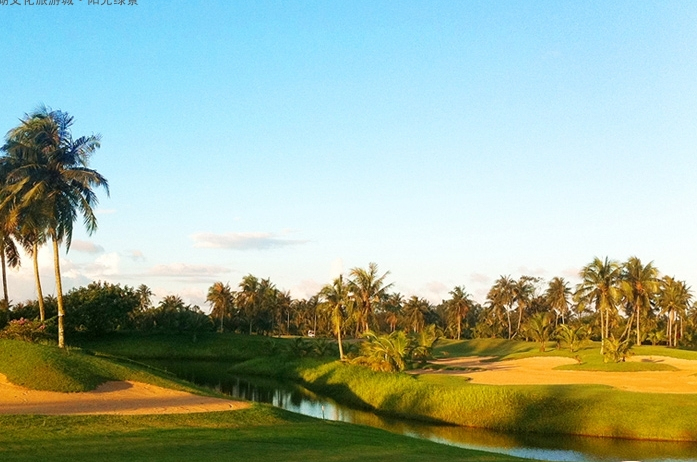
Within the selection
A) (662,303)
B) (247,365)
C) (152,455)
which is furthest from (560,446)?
(662,303)

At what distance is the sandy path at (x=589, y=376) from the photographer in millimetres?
53594

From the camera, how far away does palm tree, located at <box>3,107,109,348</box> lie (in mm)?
46125

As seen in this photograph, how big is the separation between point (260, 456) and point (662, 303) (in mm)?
111306

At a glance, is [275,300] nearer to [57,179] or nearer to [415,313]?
[415,313]

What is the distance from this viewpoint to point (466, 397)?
4650 centimetres

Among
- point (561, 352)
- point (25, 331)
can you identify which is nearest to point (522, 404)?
point (25, 331)

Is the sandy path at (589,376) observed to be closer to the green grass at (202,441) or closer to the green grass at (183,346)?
the green grass at (202,441)

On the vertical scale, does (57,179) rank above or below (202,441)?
above

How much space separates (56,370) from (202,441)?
1639cm

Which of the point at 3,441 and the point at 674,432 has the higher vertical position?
the point at 3,441

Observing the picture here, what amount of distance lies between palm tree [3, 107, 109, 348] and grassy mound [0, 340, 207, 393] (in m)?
Answer: 8.01

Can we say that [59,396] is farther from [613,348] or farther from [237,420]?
[613,348]

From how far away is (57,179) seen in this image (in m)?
46.7

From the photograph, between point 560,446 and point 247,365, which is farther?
point 247,365
